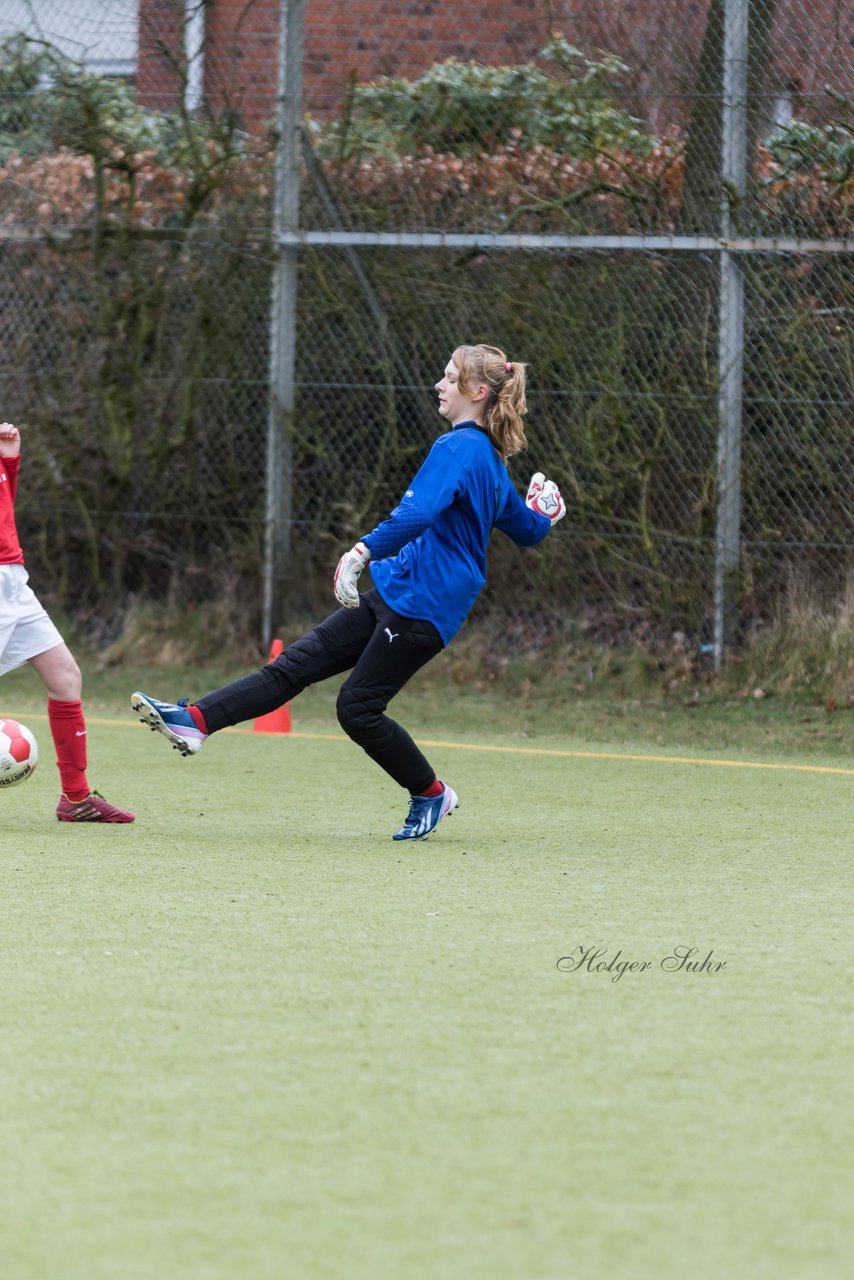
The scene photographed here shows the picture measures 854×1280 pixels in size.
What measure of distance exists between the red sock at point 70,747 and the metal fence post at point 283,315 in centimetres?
446

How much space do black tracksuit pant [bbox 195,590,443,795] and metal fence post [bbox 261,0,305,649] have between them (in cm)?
467

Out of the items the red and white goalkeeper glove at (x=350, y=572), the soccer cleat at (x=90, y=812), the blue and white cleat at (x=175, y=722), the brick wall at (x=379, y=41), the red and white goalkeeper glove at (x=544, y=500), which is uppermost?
the brick wall at (x=379, y=41)

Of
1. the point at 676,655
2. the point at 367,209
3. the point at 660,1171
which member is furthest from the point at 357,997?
the point at 367,209

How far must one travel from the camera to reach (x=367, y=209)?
435 inches

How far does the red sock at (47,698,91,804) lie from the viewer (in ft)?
22.3

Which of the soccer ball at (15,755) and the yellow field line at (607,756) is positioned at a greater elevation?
the soccer ball at (15,755)

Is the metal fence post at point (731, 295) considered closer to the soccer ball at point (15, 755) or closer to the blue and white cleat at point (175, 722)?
the blue and white cleat at point (175, 722)

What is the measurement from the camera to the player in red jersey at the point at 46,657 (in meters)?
6.77

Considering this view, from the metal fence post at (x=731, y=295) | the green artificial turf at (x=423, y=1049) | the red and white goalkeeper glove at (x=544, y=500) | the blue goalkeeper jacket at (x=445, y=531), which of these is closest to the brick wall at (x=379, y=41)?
the metal fence post at (x=731, y=295)

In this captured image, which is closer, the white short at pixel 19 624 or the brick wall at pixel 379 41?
the white short at pixel 19 624

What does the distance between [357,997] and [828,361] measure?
6725 millimetres

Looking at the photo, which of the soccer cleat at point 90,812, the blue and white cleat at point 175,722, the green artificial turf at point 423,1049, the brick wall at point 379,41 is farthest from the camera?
the brick wall at point 379,41

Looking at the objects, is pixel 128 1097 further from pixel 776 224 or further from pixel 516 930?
pixel 776 224

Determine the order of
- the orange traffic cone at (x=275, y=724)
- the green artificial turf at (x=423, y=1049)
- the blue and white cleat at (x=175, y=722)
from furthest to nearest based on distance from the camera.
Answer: the orange traffic cone at (x=275, y=724), the blue and white cleat at (x=175, y=722), the green artificial turf at (x=423, y=1049)
